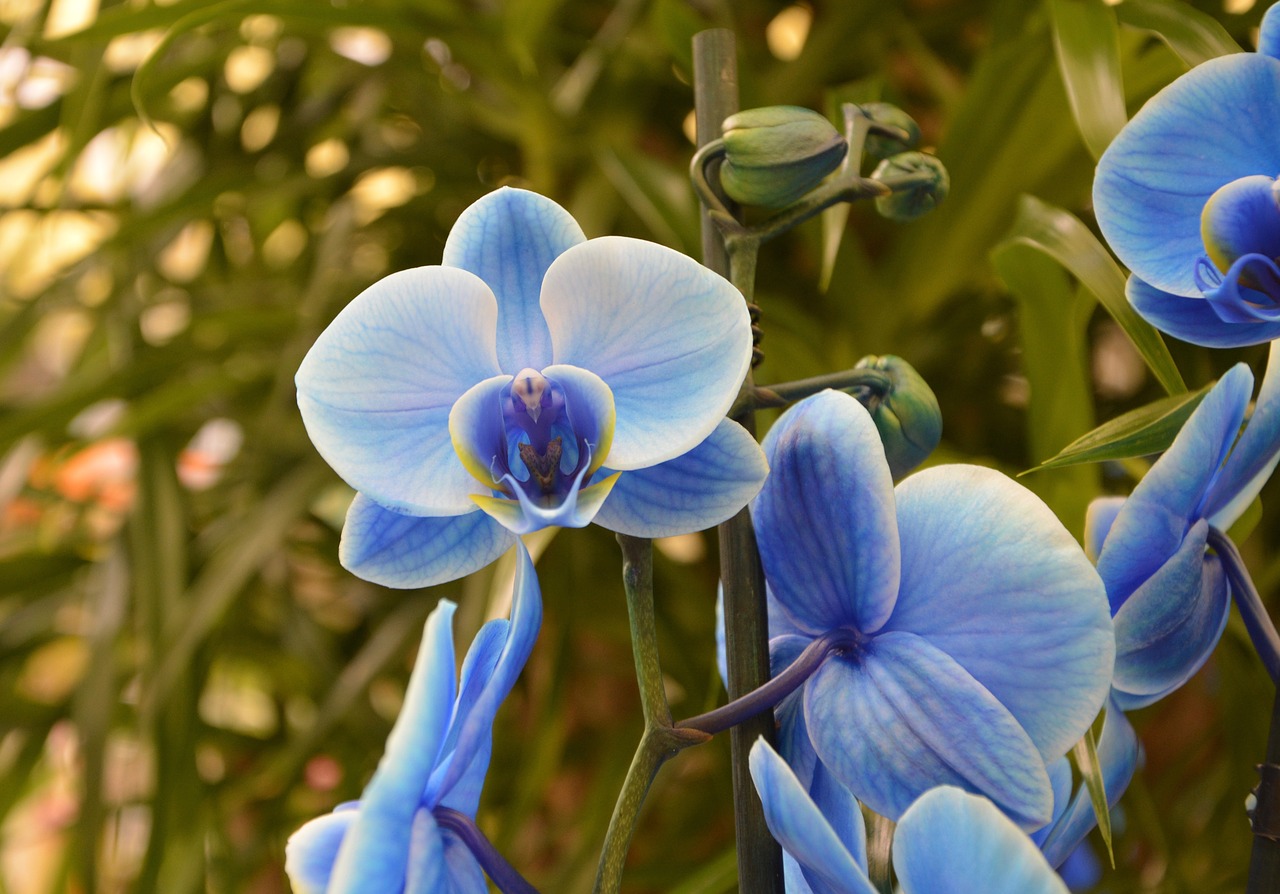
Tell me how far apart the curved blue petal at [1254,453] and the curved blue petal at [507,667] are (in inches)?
4.2

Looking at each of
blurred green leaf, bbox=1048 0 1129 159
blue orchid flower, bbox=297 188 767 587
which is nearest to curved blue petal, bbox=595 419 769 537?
blue orchid flower, bbox=297 188 767 587

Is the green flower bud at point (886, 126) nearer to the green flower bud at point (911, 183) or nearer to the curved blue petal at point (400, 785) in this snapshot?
the green flower bud at point (911, 183)

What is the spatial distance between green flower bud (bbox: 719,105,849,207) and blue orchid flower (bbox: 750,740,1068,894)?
84mm

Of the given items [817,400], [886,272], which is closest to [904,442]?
[817,400]

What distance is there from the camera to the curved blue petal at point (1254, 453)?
16 cm

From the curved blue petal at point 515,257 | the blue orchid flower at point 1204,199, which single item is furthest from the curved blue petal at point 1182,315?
the curved blue petal at point 515,257

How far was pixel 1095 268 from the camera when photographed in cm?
23

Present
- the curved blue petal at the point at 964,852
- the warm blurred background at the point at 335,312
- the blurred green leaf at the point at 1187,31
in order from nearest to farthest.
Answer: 1. the curved blue petal at the point at 964,852
2. the blurred green leaf at the point at 1187,31
3. the warm blurred background at the point at 335,312

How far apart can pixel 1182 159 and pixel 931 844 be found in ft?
0.42

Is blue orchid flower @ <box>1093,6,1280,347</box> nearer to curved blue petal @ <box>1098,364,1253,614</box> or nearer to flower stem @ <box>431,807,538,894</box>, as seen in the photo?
curved blue petal @ <box>1098,364,1253,614</box>

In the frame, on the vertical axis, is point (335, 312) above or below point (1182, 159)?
below

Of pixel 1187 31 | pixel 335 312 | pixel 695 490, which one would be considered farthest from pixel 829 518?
pixel 335 312

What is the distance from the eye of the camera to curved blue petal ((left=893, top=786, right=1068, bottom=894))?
0.12 meters

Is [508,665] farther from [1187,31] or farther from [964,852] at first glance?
[1187,31]
